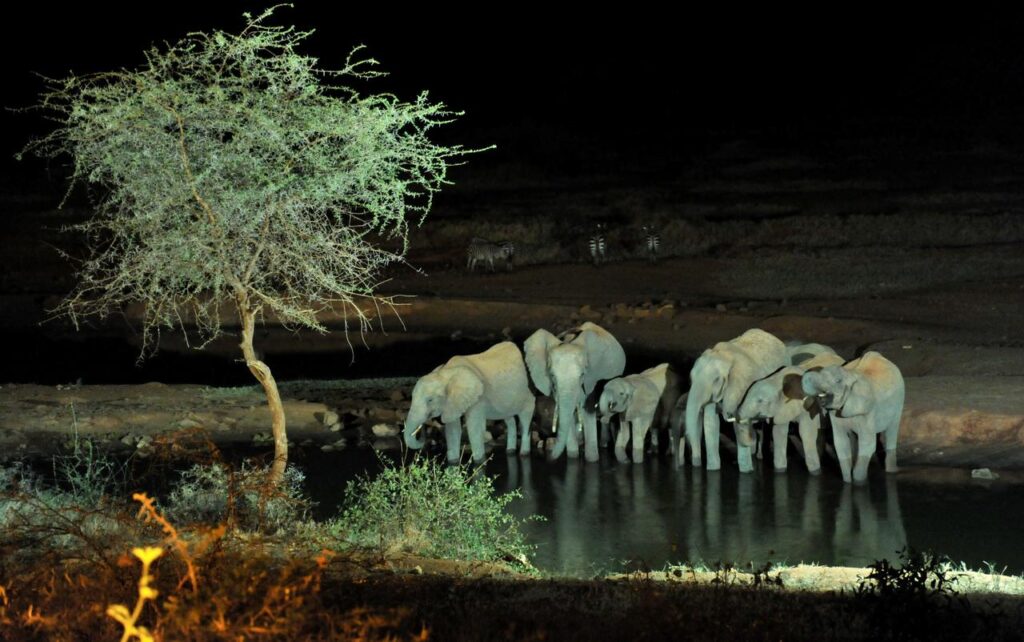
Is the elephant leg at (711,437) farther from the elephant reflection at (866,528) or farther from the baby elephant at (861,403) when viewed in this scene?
the elephant reflection at (866,528)

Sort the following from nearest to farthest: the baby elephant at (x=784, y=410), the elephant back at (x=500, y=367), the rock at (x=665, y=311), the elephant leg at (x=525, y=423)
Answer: the baby elephant at (x=784, y=410) → the elephant back at (x=500, y=367) → the elephant leg at (x=525, y=423) → the rock at (x=665, y=311)

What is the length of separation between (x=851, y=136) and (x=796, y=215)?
866 inches

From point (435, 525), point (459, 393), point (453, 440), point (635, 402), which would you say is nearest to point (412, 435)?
point (453, 440)

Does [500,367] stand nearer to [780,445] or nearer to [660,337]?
[780,445]

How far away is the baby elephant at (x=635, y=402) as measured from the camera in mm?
16031

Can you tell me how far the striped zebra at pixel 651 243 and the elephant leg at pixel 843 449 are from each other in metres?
17.6

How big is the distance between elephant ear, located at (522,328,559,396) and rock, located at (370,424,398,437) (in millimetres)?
2078

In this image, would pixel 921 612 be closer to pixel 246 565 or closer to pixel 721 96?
pixel 246 565

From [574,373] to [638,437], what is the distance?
112 centimetres

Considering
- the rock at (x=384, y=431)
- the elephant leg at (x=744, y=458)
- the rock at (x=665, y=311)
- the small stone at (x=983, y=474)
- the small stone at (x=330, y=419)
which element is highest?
the rock at (x=665, y=311)

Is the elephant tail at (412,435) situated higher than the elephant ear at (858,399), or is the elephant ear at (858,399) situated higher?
the elephant ear at (858,399)

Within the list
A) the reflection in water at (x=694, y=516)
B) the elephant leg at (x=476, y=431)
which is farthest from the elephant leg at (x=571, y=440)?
the elephant leg at (x=476, y=431)

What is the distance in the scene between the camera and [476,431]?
1672cm

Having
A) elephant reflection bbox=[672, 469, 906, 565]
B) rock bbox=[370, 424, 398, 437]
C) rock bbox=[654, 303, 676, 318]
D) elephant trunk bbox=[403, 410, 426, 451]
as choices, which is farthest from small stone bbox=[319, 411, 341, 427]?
rock bbox=[654, 303, 676, 318]
